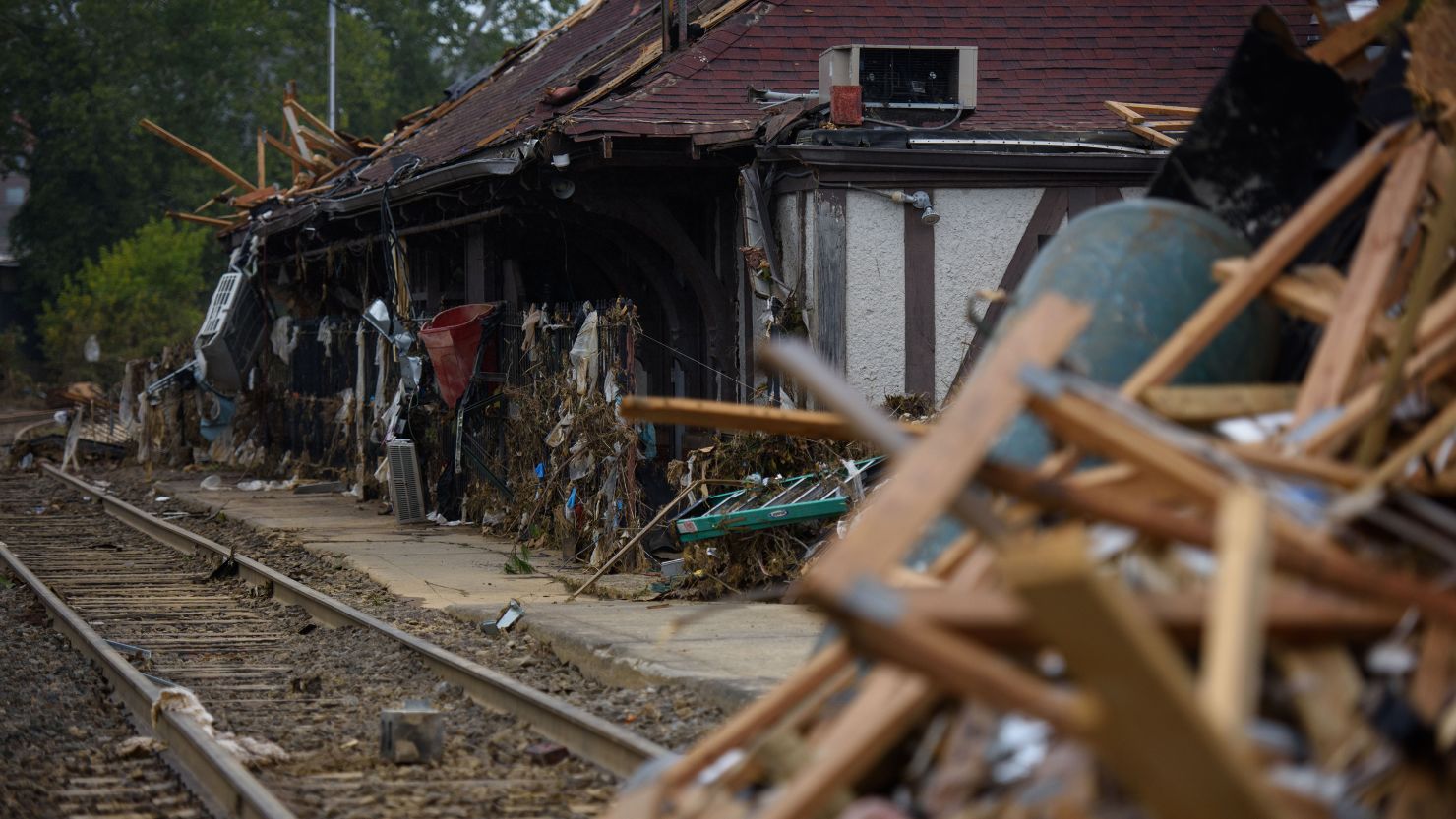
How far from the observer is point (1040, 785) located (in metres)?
3.37

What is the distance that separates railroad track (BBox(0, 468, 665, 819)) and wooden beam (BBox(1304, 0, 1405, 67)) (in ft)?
12.6

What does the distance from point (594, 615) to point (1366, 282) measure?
7.01 m

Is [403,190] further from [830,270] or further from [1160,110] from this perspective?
[1160,110]

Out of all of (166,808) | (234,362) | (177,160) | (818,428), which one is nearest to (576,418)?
(166,808)

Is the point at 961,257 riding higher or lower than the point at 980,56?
lower

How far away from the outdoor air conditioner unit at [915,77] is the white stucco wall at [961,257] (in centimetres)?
110

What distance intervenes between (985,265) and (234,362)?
16.1 m

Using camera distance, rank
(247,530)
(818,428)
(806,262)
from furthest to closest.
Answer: (247,530) → (806,262) → (818,428)

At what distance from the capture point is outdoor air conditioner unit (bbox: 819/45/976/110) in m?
14.8

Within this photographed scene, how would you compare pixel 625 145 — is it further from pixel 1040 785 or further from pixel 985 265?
pixel 1040 785

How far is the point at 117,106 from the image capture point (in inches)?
2196

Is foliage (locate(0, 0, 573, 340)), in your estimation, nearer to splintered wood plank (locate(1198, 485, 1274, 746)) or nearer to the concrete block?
the concrete block

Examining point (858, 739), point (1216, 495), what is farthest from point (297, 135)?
point (1216, 495)

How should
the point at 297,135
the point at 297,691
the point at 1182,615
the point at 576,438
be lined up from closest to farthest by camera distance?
the point at 1182,615 → the point at 297,691 → the point at 576,438 → the point at 297,135
